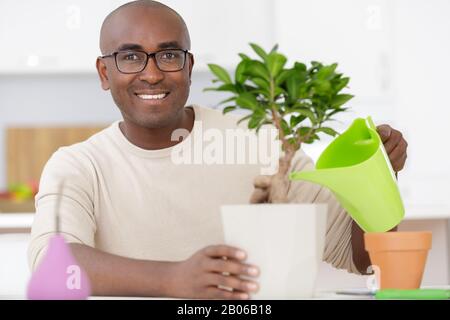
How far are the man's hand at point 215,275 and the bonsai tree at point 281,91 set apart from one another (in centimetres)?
8

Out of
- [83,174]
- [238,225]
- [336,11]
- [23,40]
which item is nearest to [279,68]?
[238,225]

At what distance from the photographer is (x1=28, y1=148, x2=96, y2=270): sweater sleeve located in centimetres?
103

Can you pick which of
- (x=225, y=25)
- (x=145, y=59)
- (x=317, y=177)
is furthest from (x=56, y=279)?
(x=225, y=25)

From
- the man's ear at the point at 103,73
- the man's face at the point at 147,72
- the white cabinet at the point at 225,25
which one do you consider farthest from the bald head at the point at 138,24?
the white cabinet at the point at 225,25

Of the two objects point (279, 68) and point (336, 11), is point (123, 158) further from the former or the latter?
point (336, 11)

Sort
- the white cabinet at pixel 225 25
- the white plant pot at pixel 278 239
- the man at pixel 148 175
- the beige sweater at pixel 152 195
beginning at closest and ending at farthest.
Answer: the white plant pot at pixel 278 239 < the man at pixel 148 175 < the beige sweater at pixel 152 195 < the white cabinet at pixel 225 25

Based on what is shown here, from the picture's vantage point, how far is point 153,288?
2.93 ft

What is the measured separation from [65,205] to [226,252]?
40 centimetres

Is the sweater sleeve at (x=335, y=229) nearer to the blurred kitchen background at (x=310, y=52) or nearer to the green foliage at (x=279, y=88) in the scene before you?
the green foliage at (x=279, y=88)

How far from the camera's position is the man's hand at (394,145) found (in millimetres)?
1008

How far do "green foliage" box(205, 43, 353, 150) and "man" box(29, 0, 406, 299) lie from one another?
22 cm

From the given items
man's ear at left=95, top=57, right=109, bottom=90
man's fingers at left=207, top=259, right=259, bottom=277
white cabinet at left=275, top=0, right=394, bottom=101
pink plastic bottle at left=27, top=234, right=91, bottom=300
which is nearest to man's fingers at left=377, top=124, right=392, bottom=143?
man's fingers at left=207, top=259, right=259, bottom=277

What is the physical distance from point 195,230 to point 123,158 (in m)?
0.18

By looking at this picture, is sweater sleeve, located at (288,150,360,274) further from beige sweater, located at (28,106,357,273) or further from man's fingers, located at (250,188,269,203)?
man's fingers, located at (250,188,269,203)
